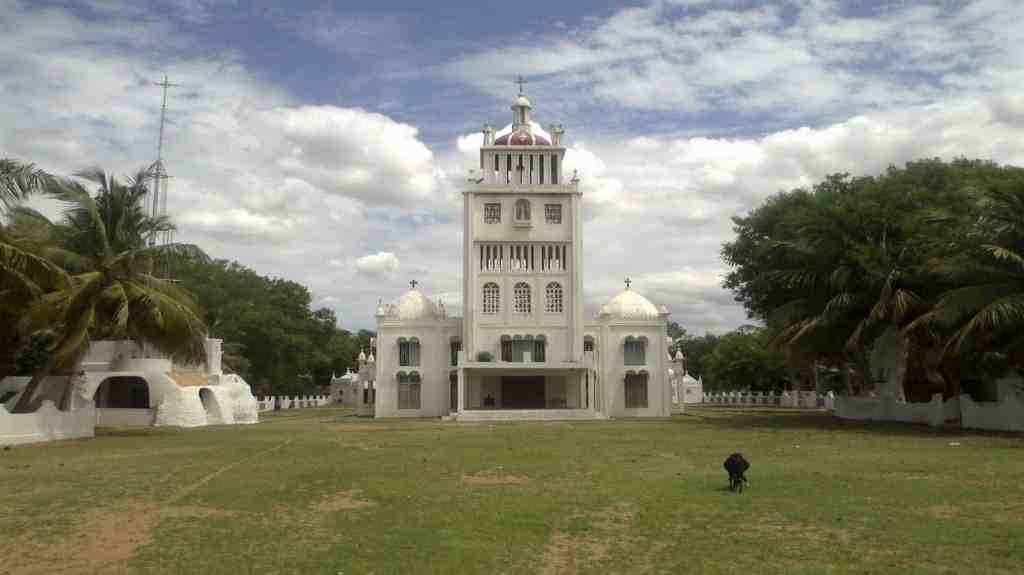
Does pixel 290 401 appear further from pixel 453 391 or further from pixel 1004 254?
pixel 1004 254

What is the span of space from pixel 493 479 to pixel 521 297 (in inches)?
1201

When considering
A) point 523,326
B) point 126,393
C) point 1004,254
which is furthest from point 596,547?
point 523,326

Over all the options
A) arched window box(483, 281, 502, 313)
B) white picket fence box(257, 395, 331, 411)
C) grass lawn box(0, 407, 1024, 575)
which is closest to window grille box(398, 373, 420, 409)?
arched window box(483, 281, 502, 313)

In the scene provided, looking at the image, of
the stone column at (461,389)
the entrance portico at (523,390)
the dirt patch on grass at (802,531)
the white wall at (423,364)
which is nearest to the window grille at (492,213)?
the white wall at (423,364)

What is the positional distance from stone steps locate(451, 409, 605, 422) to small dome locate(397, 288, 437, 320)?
7467 mm

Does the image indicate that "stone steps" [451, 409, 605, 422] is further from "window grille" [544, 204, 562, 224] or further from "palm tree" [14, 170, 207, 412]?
"palm tree" [14, 170, 207, 412]

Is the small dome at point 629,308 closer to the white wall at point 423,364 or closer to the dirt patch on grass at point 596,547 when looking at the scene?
the white wall at point 423,364

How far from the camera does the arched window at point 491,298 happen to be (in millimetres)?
45500

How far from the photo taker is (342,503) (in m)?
12.7

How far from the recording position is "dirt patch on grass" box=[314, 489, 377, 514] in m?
12.1

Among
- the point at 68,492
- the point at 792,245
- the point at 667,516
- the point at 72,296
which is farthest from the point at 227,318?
the point at 667,516

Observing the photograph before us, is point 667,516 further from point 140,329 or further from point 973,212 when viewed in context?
point 140,329

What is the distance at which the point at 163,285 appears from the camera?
28.3 m

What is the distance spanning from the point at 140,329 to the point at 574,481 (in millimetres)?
18954
